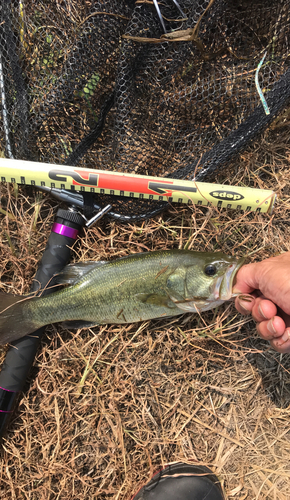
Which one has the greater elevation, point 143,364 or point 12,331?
point 12,331

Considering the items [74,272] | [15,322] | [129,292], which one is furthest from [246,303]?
[15,322]

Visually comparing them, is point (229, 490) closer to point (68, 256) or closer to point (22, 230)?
point (68, 256)

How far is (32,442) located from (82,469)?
0.56 meters

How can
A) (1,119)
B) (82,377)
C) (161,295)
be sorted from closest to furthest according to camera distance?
(161,295)
(1,119)
(82,377)

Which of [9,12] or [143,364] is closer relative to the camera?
[9,12]

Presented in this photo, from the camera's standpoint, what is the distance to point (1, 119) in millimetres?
2473

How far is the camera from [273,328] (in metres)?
2.01

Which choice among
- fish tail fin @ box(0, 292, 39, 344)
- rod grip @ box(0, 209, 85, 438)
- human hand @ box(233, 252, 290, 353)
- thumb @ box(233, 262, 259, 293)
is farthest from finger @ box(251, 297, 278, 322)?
fish tail fin @ box(0, 292, 39, 344)

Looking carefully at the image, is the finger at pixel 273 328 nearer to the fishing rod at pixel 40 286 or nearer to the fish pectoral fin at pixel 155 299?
the fish pectoral fin at pixel 155 299

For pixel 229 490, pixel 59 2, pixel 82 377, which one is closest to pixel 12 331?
pixel 82 377

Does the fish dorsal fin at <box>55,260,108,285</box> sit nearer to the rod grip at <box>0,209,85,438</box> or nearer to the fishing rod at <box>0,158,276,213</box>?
the rod grip at <box>0,209,85,438</box>

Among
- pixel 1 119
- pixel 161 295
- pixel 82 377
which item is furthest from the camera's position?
pixel 82 377

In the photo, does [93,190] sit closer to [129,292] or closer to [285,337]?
[129,292]

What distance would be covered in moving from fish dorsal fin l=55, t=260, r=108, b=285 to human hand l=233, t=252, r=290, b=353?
126cm
